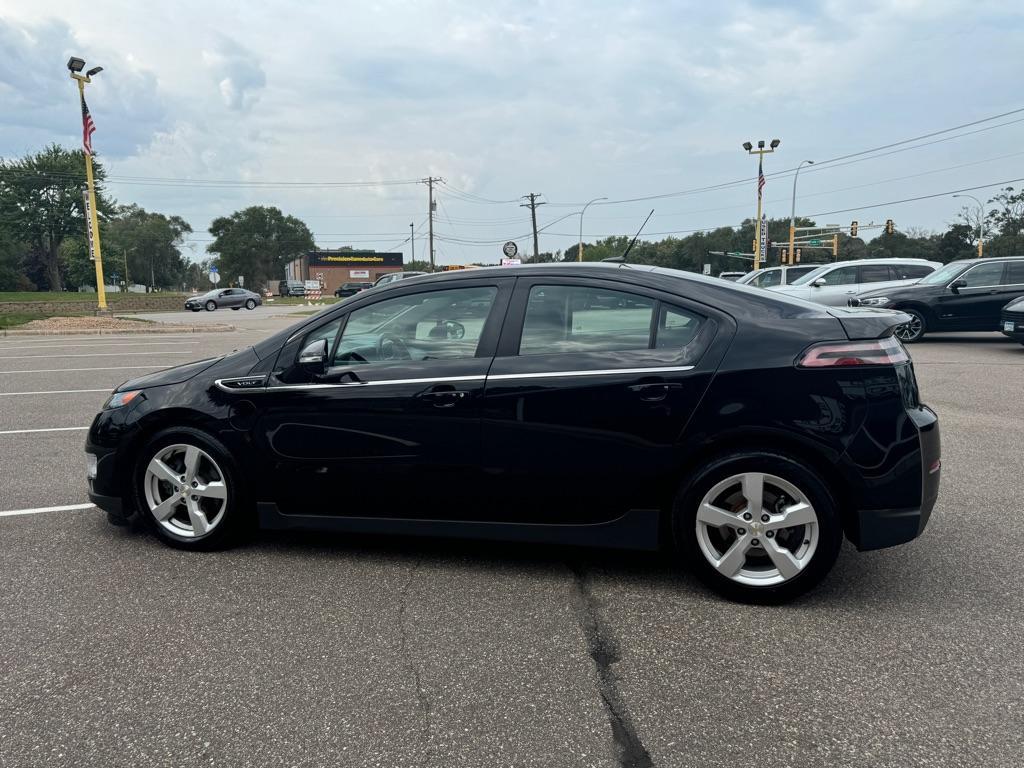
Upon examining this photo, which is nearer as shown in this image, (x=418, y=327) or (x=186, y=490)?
(x=418, y=327)

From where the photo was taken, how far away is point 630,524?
135 inches

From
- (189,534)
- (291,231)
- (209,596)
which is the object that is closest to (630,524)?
(209,596)

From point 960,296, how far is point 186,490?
14.4 m

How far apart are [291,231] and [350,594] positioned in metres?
106

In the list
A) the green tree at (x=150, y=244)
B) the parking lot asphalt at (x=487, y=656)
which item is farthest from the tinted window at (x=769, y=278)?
the green tree at (x=150, y=244)

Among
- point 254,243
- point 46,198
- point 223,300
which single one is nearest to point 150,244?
point 254,243

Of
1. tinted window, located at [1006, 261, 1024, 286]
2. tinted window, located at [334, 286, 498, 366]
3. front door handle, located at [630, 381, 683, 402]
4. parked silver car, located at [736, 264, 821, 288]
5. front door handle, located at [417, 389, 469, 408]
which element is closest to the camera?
front door handle, located at [630, 381, 683, 402]

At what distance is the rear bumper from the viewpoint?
3184mm

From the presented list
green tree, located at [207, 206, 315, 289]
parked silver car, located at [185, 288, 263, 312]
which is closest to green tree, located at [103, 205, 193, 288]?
green tree, located at [207, 206, 315, 289]

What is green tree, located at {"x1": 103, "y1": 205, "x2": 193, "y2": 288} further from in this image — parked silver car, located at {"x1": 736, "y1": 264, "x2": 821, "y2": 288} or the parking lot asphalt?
the parking lot asphalt

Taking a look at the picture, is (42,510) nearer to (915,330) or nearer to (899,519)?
(899,519)

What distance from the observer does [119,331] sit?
22.2 meters

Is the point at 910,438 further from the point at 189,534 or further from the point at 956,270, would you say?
the point at 956,270

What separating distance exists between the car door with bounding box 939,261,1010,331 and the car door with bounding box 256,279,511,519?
519 inches
